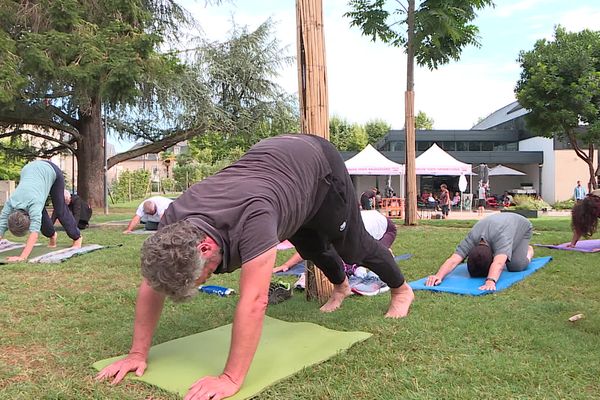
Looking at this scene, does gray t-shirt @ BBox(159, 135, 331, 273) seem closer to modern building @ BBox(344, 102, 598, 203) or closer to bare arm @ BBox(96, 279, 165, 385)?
bare arm @ BBox(96, 279, 165, 385)

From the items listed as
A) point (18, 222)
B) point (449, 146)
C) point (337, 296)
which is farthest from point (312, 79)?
point (449, 146)

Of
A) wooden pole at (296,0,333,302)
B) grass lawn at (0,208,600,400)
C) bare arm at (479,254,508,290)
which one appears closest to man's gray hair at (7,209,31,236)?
grass lawn at (0,208,600,400)

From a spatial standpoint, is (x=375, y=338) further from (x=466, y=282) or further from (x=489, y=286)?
(x=466, y=282)

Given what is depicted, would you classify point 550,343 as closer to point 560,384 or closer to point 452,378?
point 560,384

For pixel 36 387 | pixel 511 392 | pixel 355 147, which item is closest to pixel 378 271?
pixel 511 392

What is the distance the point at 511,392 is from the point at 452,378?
258mm

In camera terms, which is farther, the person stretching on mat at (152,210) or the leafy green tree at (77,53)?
the leafy green tree at (77,53)

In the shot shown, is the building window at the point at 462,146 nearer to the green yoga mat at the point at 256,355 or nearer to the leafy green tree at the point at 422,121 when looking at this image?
the leafy green tree at the point at 422,121

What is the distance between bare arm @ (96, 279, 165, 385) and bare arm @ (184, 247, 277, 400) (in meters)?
0.44

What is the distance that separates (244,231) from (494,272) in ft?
10.0

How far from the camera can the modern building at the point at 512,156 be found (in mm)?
28172

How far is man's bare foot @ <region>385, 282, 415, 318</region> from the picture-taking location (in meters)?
3.55

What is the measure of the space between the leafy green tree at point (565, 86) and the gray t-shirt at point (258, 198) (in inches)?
795

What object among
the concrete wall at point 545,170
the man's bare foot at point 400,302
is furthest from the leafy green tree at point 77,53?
the concrete wall at point 545,170
